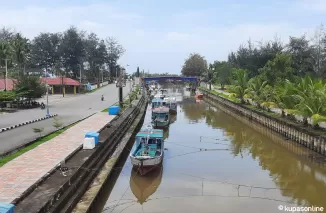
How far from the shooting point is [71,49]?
98.6 meters

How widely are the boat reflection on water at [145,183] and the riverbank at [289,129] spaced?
13.3m

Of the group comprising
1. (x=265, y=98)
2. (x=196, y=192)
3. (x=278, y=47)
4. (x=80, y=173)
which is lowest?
(x=196, y=192)

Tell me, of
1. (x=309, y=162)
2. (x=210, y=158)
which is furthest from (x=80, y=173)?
Result: (x=309, y=162)

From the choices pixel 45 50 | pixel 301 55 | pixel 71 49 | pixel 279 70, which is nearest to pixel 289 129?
pixel 279 70

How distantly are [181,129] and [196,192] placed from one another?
78.2 ft

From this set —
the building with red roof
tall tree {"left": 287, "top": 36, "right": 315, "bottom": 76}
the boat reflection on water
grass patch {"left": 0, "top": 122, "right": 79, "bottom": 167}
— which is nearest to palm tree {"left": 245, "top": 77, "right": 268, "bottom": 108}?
tall tree {"left": 287, "top": 36, "right": 315, "bottom": 76}

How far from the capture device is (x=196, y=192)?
20328 millimetres

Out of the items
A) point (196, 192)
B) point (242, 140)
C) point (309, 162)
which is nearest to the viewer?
point (196, 192)

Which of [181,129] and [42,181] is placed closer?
[42,181]

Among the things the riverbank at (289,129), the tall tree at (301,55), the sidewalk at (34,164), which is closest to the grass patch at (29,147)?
the sidewalk at (34,164)

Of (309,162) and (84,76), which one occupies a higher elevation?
(84,76)

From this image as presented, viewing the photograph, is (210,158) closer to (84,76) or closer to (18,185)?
(18,185)

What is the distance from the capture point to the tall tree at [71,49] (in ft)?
323

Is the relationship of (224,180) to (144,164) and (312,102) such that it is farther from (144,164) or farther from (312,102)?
(312,102)
